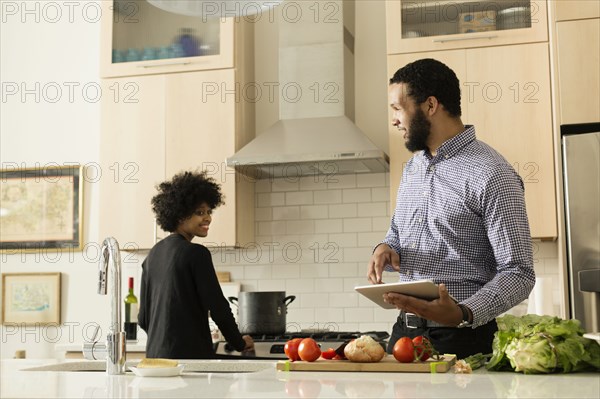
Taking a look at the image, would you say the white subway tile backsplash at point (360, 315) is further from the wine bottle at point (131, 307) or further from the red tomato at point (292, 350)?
the red tomato at point (292, 350)

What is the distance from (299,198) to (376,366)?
270 centimetres

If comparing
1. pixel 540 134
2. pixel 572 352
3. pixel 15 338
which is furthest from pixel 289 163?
pixel 572 352

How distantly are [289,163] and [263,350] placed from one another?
0.98 m

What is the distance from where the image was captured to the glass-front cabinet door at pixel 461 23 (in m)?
3.95

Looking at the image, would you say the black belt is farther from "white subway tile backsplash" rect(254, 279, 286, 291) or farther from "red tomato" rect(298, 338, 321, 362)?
"white subway tile backsplash" rect(254, 279, 286, 291)

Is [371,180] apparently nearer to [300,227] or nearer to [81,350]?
[300,227]

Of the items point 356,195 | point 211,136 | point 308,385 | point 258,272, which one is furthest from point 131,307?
point 308,385

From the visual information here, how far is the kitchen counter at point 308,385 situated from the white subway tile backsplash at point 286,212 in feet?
8.68

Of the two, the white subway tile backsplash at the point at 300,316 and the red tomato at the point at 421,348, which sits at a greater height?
the red tomato at the point at 421,348

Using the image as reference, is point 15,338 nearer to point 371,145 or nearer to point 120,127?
point 120,127

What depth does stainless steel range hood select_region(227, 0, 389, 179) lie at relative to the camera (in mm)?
4160

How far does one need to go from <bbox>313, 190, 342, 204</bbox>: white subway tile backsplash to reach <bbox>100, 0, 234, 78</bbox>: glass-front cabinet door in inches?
33.9

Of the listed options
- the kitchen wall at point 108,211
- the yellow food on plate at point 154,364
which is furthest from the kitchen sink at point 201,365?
the kitchen wall at point 108,211

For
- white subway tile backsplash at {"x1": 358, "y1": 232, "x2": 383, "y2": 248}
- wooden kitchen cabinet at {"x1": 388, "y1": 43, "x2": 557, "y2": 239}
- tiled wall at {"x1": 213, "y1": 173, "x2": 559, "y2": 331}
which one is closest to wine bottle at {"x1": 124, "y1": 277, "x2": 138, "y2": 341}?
tiled wall at {"x1": 213, "y1": 173, "x2": 559, "y2": 331}
